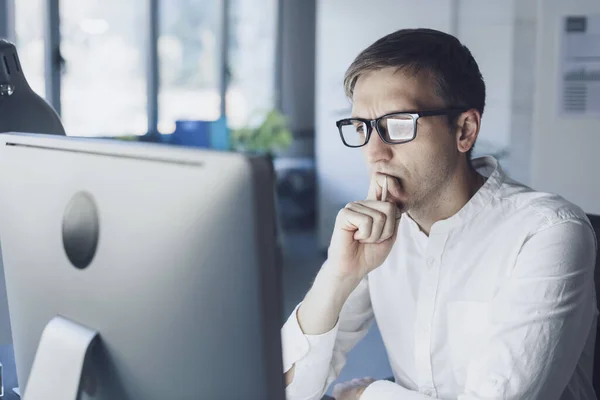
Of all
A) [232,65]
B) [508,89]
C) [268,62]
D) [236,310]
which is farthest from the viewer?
[268,62]

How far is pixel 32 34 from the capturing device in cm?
477

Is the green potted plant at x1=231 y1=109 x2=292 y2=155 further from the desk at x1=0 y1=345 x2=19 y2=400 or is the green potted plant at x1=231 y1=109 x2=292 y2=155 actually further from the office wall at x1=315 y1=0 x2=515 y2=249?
the desk at x1=0 y1=345 x2=19 y2=400

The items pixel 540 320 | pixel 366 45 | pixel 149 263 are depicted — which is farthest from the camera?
pixel 366 45

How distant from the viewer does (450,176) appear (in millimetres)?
1552

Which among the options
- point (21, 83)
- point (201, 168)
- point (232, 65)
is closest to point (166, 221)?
point (201, 168)

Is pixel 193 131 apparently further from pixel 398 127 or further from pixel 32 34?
pixel 398 127

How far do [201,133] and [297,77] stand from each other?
6.99 ft

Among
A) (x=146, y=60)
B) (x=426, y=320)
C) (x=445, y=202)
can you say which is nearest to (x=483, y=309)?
(x=426, y=320)

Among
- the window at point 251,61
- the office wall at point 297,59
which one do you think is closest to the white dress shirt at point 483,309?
the window at point 251,61

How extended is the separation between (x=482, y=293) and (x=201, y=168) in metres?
0.94

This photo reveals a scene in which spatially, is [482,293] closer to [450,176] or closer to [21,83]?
[450,176]

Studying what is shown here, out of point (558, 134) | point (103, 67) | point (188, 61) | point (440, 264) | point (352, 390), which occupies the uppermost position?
point (188, 61)

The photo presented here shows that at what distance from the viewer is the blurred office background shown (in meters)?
4.18

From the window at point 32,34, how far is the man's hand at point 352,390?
3.76 meters
